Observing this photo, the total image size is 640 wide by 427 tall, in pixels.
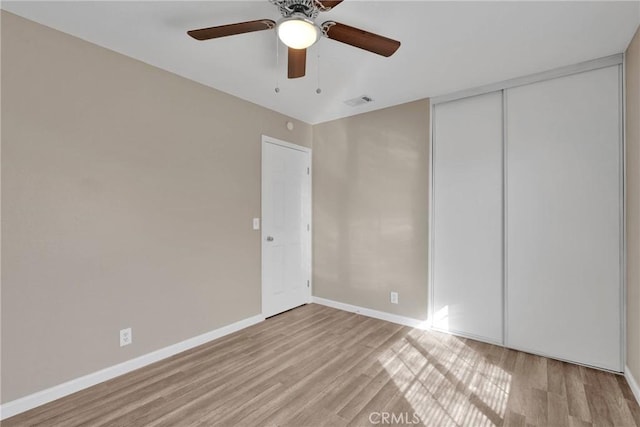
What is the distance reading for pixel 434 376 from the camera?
7.71 feet

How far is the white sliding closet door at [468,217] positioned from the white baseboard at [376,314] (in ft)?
0.71

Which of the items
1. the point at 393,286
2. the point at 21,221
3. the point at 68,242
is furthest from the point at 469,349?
the point at 21,221

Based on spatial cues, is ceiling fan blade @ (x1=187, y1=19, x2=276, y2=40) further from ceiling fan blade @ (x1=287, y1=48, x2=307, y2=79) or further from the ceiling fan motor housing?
ceiling fan blade @ (x1=287, y1=48, x2=307, y2=79)

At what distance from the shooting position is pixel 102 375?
7.39 ft

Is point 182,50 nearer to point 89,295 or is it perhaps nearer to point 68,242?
point 68,242

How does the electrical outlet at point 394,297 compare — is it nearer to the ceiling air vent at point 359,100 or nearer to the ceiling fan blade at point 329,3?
the ceiling air vent at point 359,100

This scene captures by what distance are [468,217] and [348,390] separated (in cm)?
201

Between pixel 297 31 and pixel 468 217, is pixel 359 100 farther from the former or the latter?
pixel 297 31

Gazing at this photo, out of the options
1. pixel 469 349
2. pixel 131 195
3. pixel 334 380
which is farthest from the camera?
pixel 469 349

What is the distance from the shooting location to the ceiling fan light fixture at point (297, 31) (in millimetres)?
1576

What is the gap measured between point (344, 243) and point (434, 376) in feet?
6.30

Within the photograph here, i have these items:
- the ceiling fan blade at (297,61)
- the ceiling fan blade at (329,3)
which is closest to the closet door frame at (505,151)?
the ceiling fan blade at (297,61)

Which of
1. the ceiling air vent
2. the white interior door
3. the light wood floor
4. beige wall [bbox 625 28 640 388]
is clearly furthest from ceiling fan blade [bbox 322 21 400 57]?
the light wood floor

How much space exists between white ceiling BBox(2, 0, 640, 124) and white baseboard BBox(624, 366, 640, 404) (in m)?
2.44
